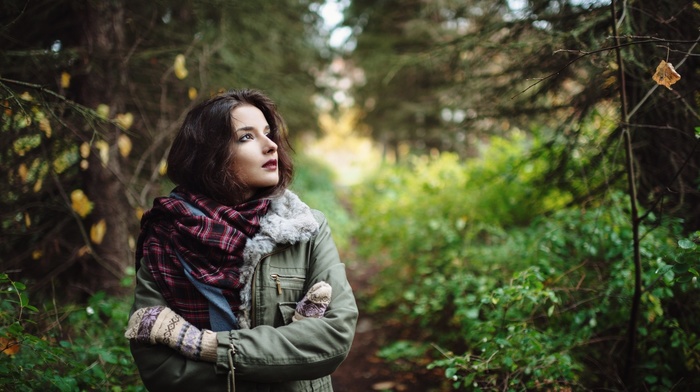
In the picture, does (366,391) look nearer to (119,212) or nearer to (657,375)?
(657,375)

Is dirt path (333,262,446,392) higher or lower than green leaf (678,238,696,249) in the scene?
lower

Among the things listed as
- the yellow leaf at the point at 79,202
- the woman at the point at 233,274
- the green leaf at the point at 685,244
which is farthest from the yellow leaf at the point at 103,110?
the green leaf at the point at 685,244

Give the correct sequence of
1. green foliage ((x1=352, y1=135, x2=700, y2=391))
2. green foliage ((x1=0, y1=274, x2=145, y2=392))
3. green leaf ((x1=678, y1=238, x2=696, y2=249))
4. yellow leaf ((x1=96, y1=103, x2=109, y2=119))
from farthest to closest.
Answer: yellow leaf ((x1=96, y1=103, x2=109, y2=119))
green foliage ((x1=352, y1=135, x2=700, y2=391))
green foliage ((x1=0, y1=274, x2=145, y2=392))
green leaf ((x1=678, y1=238, x2=696, y2=249))

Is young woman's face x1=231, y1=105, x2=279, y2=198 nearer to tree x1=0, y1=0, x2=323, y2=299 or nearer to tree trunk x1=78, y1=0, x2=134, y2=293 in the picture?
tree x1=0, y1=0, x2=323, y2=299

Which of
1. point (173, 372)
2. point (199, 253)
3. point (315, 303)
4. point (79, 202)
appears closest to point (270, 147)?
point (199, 253)

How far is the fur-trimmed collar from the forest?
1.10 meters

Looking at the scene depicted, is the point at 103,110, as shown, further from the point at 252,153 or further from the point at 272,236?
the point at 272,236

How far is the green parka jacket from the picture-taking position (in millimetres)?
1600

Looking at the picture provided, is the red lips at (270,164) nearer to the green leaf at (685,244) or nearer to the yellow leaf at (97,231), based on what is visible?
the green leaf at (685,244)

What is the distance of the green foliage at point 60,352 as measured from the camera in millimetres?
2111

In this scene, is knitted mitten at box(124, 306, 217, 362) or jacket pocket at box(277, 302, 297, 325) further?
jacket pocket at box(277, 302, 297, 325)

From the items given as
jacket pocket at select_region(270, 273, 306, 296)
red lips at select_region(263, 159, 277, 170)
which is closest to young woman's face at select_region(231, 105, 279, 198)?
red lips at select_region(263, 159, 277, 170)

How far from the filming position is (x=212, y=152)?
1906 mm

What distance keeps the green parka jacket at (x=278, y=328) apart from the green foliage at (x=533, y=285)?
0.90m
